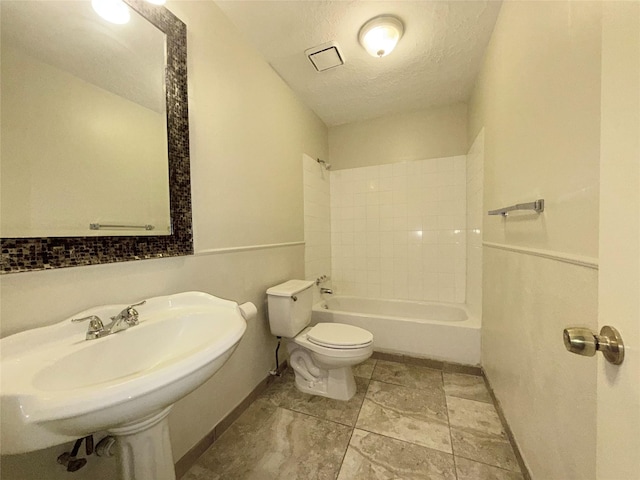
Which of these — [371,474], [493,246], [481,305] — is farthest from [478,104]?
[371,474]

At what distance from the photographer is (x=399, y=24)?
1.36 m

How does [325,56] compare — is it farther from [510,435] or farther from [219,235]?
[510,435]

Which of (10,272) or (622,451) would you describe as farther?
(10,272)

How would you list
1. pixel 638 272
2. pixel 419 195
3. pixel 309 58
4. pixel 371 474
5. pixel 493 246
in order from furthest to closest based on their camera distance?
1. pixel 419 195
2. pixel 309 58
3. pixel 493 246
4. pixel 371 474
5. pixel 638 272

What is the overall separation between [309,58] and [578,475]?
2307 millimetres

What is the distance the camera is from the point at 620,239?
0.36 m

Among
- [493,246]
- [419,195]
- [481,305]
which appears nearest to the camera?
[493,246]

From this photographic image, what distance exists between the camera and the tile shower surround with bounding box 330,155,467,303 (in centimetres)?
232

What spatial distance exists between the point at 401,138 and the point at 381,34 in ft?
3.94

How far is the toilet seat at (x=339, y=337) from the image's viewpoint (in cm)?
146

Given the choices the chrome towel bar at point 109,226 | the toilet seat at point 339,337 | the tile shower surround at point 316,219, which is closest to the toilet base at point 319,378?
the toilet seat at point 339,337

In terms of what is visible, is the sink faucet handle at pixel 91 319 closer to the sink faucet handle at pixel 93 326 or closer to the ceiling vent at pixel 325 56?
the sink faucet handle at pixel 93 326

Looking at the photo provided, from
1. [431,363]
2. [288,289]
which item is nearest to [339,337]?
[288,289]

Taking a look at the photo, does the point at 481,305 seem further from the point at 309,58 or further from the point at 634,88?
the point at 309,58
